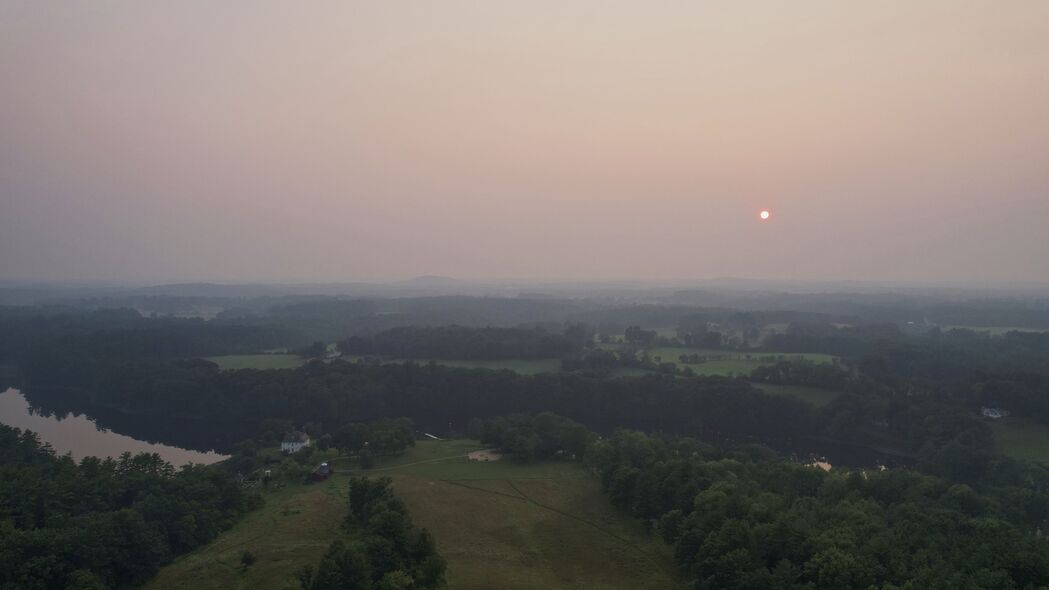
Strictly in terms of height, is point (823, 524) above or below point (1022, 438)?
above

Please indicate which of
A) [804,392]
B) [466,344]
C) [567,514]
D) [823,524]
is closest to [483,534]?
[567,514]

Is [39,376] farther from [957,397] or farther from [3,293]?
[3,293]

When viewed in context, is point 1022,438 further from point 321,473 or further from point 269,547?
point 269,547

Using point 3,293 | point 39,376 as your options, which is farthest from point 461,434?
point 3,293

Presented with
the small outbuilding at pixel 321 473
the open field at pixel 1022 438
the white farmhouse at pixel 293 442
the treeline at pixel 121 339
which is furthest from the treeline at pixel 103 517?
the treeline at pixel 121 339

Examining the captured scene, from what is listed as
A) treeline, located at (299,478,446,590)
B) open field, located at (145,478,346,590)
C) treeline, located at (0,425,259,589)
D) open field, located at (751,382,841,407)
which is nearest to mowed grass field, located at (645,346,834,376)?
open field, located at (751,382,841,407)

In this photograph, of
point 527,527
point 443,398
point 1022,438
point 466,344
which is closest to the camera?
point 527,527

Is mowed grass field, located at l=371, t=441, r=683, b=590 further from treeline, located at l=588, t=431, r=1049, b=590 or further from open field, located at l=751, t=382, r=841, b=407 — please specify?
open field, located at l=751, t=382, r=841, b=407
